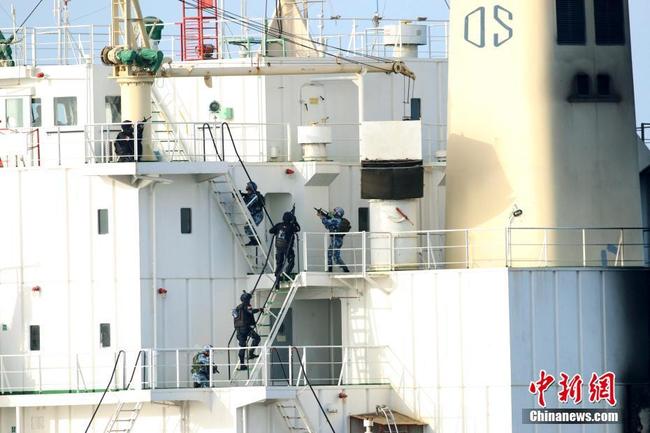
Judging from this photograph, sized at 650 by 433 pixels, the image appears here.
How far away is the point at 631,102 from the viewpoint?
5525 cm

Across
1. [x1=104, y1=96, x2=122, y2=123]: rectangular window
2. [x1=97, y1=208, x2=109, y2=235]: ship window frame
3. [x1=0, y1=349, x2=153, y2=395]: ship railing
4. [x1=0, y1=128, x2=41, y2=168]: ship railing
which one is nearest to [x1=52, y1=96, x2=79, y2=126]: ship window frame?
[x1=104, y1=96, x2=122, y2=123]: rectangular window

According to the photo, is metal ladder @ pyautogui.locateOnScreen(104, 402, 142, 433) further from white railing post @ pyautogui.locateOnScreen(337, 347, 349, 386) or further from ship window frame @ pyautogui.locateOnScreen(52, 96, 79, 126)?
ship window frame @ pyautogui.locateOnScreen(52, 96, 79, 126)

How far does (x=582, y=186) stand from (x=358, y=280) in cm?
509

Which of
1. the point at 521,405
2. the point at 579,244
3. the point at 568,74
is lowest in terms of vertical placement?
the point at 521,405

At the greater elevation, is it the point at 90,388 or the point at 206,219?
the point at 206,219

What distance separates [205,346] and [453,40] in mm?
8834

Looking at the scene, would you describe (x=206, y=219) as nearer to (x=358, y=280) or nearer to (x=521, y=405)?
(x=358, y=280)

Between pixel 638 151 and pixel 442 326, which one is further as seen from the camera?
pixel 638 151

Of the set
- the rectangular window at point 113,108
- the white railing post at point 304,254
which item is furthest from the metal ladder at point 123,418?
the rectangular window at point 113,108

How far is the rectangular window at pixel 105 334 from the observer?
53469 mm

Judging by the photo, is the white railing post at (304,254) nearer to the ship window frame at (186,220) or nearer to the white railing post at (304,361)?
the white railing post at (304,361)

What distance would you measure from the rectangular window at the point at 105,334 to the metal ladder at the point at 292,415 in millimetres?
3806

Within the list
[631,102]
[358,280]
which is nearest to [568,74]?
[631,102]

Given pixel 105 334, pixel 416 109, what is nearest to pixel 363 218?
pixel 416 109
